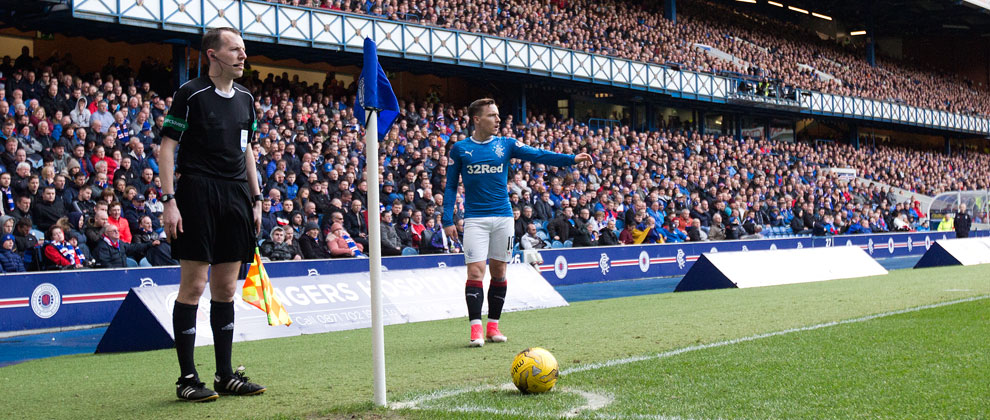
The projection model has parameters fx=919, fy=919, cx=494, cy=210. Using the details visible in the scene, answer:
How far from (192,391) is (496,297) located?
3.28 metres

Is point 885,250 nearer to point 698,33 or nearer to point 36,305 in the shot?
point 698,33

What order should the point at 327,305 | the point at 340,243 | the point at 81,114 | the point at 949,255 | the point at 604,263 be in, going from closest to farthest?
1. the point at 327,305
2. the point at 340,243
3. the point at 81,114
4. the point at 604,263
5. the point at 949,255

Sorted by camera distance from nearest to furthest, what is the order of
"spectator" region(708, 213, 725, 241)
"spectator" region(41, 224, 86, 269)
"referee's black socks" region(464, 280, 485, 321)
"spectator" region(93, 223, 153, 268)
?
"referee's black socks" region(464, 280, 485, 321)
"spectator" region(41, 224, 86, 269)
"spectator" region(93, 223, 153, 268)
"spectator" region(708, 213, 725, 241)

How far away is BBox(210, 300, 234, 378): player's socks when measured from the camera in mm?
5350

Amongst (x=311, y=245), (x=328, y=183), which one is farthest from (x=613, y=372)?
(x=328, y=183)

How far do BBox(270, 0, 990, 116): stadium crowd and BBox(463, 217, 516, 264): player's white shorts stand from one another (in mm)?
17487

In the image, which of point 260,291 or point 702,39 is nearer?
point 260,291

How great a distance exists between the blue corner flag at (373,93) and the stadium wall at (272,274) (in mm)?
7857

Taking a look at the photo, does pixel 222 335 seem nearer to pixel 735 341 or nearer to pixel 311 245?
pixel 735 341

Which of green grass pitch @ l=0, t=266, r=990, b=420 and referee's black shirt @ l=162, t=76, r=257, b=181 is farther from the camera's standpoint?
referee's black shirt @ l=162, t=76, r=257, b=181

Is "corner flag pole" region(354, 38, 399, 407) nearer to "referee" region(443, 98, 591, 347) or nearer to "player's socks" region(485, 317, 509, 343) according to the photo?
"referee" region(443, 98, 591, 347)

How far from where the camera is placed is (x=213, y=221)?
517 centimetres

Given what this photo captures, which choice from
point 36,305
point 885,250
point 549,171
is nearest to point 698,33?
point 885,250

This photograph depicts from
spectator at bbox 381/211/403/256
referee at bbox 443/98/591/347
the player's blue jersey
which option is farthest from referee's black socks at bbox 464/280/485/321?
spectator at bbox 381/211/403/256
